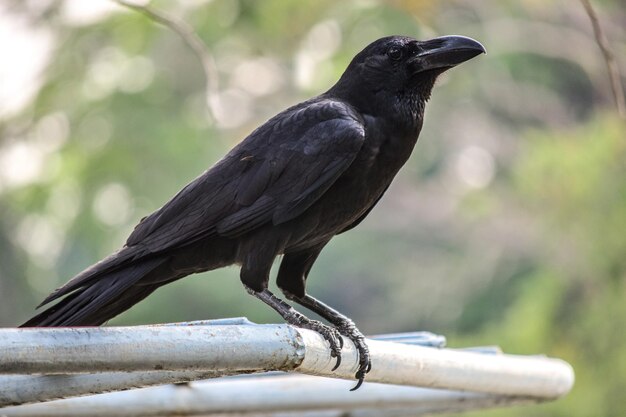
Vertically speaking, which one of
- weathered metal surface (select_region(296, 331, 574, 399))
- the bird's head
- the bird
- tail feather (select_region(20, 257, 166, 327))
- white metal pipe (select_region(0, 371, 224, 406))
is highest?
the bird's head

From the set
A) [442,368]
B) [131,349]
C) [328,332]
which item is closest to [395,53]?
[328,332]

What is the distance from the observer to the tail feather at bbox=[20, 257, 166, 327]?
111 inches

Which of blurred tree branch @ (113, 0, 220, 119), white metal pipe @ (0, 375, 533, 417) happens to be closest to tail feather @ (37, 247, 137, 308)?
white metal pipe @ (0, 375, 533, 417)

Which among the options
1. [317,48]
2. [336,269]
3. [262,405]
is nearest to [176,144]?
[317,48]

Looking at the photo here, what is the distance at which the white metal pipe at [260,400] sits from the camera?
9.63 ft

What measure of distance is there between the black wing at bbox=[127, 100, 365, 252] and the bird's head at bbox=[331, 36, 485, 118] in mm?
141

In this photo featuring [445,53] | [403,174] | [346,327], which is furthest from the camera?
[403,174]

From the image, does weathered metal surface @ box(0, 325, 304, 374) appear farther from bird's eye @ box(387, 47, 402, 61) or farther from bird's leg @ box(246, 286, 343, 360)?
bird's eye @ box(387, 47, 402, 61)

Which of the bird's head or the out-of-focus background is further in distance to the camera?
the out-of-focus background

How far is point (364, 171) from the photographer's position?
10.4 feet

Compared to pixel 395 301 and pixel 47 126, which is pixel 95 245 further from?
pixel 395 301

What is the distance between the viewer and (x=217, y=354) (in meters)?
1.99

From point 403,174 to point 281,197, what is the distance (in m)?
10.9

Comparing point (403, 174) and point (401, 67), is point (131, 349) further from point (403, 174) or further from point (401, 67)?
point (403, 174)
